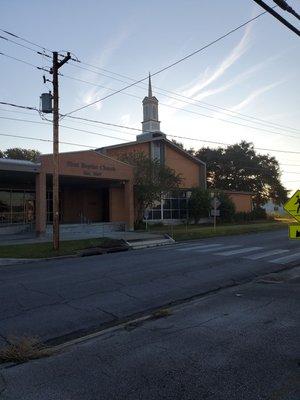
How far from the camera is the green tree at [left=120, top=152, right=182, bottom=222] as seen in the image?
120 feet

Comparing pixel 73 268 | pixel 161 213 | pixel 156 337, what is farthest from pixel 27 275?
pixel 161 213

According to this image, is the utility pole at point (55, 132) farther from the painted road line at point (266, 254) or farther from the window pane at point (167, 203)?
the window pane at point (167, 203)

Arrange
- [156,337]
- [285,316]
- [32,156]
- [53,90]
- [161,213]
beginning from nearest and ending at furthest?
[156,337]
[285,316]
[53,90]
[161,213]
[32,156]

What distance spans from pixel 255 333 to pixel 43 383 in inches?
138

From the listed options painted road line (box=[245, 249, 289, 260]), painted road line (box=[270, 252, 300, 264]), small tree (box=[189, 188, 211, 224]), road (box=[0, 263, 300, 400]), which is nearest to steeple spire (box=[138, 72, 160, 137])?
small tree (box=[189, 188, 211, 224])

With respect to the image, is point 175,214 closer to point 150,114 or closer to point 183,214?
point 183,214

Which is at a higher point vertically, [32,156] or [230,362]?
[32,156]

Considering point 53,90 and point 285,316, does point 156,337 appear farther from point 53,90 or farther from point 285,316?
point 53,90

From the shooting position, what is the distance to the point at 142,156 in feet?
126

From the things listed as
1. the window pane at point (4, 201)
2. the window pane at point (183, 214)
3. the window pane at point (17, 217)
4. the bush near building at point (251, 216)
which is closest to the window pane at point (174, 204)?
the window pane at point (183, 214)

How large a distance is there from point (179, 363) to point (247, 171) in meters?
58.1

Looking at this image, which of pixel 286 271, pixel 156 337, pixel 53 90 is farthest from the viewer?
pixel 53 90

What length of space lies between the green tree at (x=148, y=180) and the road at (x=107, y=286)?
17.3 m

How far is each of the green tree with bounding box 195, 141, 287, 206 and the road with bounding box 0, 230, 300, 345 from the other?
43.8 metres
